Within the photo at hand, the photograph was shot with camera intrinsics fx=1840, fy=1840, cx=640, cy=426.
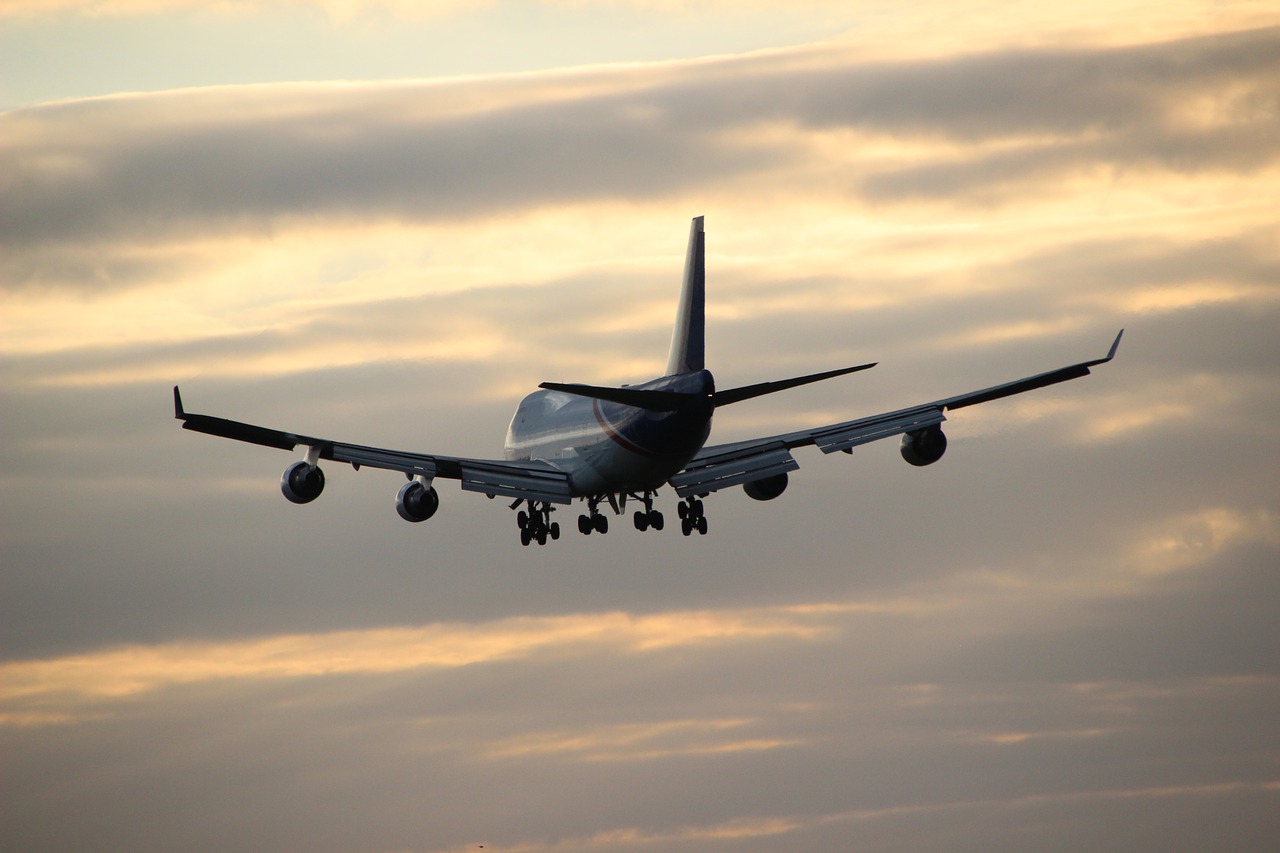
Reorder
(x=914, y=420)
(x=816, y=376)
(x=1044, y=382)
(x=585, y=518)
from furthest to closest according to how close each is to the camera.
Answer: (x=585, y=518) → (x=914, y=420) → (x=1044, y=382) → (x=816, y=376)

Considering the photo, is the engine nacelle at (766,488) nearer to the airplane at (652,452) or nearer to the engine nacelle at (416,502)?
the airplane at (652,452)

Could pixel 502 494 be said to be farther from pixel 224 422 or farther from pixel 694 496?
pixel 224 422

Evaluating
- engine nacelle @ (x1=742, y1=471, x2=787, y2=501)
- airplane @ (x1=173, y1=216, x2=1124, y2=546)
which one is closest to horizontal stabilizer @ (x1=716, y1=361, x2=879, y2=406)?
airplane @ (x1=173, y1=216, x2=1124, y2=546)

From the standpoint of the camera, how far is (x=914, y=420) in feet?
227

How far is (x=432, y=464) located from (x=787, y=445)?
1370 centimetres

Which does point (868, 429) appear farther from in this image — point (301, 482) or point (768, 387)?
point (301, 482)

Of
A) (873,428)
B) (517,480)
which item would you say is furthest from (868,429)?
(517,480)

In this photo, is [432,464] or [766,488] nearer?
[432,464]

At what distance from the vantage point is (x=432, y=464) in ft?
230

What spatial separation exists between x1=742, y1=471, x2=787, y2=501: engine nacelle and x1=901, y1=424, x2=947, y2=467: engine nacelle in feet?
24.6

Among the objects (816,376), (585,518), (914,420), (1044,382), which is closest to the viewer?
(816,376)

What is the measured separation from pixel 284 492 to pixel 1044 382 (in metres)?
27.2

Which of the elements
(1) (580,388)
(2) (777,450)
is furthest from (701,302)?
(1) (580,388)

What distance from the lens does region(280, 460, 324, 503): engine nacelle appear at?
2564 inches
